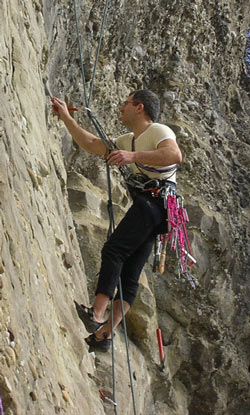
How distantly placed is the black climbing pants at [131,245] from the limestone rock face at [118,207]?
0.42 metres

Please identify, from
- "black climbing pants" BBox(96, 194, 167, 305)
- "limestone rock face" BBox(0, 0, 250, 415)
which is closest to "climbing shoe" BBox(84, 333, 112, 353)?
"limestone rock face" BBox(0, 0, 250, 415)

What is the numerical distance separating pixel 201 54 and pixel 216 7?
1369mm

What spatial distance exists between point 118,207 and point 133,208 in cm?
301

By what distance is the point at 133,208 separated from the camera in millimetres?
4816

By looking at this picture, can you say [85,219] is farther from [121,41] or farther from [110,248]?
[121,41]

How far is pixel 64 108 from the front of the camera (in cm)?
511

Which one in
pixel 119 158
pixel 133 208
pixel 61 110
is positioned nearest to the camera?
pixel 119 158

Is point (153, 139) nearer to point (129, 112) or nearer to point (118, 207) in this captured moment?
point (129, 112)

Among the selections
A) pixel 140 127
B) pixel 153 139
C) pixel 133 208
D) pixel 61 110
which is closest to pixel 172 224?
pixel 133 208

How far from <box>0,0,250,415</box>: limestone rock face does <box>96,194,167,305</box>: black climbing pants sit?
425mm

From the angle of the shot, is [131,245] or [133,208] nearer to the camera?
[131,245]

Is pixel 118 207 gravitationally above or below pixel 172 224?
below

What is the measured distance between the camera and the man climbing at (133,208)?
4.59 metres

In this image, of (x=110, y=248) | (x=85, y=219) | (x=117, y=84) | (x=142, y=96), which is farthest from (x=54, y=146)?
(x=117, y=84)
